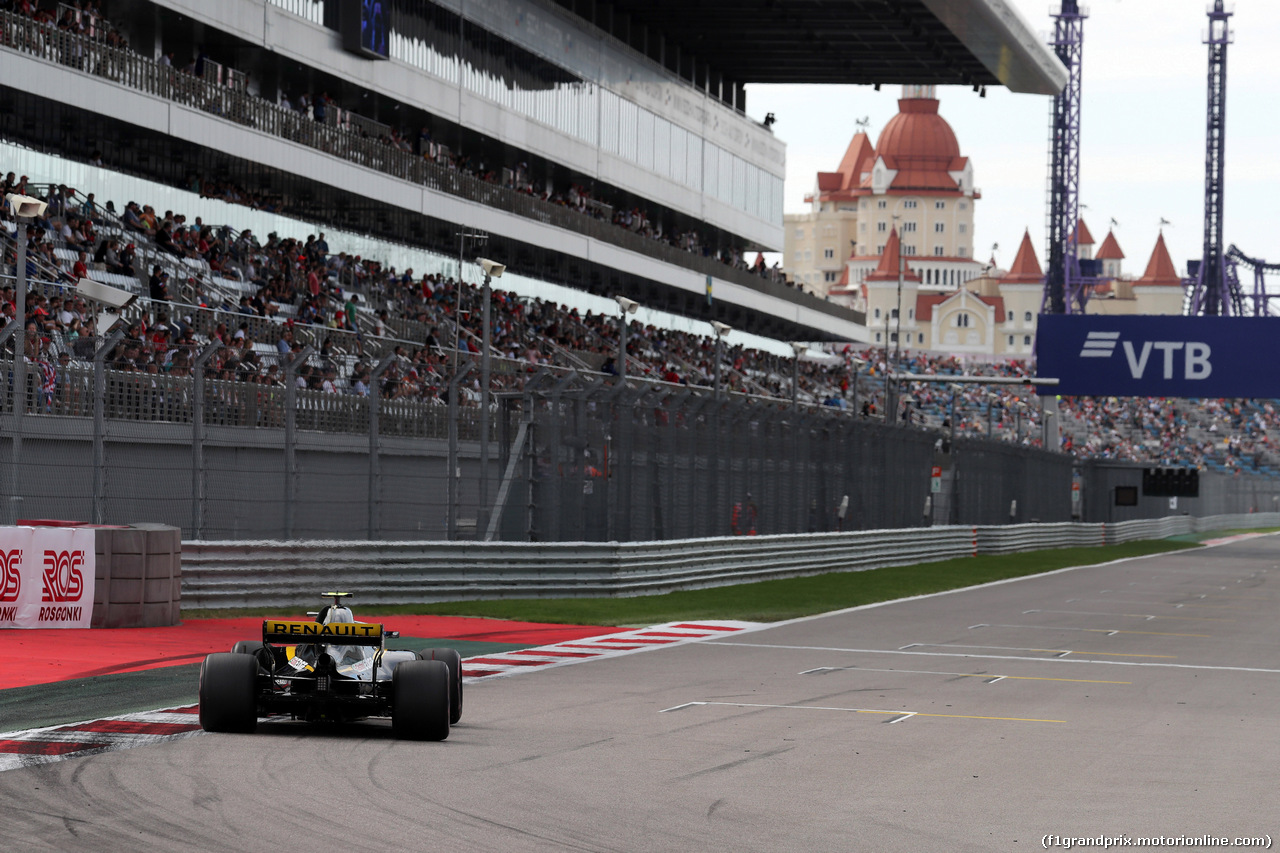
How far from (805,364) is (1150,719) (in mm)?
48886

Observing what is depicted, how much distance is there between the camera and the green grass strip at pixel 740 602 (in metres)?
19.8

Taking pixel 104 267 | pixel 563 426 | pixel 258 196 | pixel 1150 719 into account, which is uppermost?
pixel 258 196

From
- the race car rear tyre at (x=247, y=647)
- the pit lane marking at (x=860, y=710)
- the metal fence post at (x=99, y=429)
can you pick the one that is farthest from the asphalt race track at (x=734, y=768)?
the metal fence post at (x=99, y=429)

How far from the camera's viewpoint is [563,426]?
72.7 ft

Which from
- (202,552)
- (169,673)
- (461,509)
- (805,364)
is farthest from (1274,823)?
(805,364)

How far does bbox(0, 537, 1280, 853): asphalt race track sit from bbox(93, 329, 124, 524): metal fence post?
5.18 meters

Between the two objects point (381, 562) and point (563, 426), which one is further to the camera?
point (563, 426)

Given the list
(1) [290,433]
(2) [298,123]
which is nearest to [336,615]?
(1) [290,433]

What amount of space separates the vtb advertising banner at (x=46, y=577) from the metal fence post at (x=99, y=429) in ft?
2.94

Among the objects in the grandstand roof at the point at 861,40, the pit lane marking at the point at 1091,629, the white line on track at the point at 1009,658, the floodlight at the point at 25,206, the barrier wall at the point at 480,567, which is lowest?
the pit lane marking at the point at 1091,629

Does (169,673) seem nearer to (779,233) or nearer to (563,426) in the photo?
(563,426)

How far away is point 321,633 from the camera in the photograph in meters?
9.66

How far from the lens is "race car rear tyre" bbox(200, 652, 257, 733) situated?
31.7 ft

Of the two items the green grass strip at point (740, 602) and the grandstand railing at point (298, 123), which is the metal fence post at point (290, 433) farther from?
the grandstand railing at point (298, 123)
